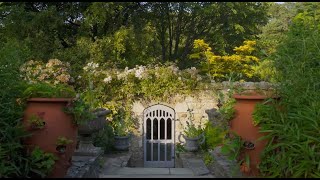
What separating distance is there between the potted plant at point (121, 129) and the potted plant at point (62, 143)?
343 centimetres

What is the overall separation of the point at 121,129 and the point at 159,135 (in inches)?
32.1

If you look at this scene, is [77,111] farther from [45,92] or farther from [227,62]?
[227,62]

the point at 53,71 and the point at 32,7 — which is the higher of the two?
the point at 32,7

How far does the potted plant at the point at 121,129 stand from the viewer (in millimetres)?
6020

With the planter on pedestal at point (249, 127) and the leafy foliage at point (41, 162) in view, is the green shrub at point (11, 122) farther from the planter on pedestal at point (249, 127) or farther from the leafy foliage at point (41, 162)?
the planter on pedestal at point (249, 127)

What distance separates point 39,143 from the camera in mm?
2549

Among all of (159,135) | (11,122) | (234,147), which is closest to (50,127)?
(11,122)

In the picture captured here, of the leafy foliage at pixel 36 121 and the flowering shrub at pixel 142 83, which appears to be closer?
the leafy foliage at pixel 36 121

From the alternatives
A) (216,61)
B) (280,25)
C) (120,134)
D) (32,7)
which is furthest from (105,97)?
(280,25)

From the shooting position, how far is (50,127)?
101 inches

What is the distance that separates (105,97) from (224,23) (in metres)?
6.33

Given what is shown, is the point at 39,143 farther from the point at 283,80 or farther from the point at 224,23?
the point at 224,23

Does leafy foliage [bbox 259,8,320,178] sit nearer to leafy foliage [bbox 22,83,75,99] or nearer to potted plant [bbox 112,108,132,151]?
leafy foliage [bbox 22,83,75,99]

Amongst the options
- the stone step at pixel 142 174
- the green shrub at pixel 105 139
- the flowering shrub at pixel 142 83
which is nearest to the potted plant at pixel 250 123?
the stone step at pixel 142 174
